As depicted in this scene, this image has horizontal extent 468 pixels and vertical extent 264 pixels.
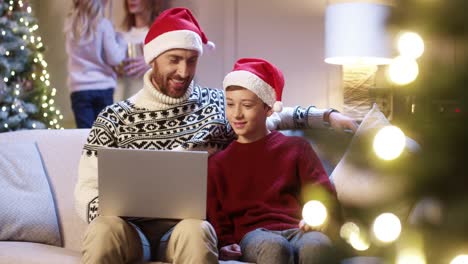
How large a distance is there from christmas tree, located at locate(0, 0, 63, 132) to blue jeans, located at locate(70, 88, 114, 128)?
0.17 metres

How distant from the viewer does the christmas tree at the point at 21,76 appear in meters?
4.40

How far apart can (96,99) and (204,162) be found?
10.7 ft

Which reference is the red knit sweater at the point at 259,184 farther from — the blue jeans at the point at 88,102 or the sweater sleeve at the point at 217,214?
the blue jeans at the point at 88,102

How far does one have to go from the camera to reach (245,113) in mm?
2139

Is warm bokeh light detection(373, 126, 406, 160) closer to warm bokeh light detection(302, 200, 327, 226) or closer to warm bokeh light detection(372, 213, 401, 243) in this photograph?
warm bokeh light detection(372, 213, 401, 243)

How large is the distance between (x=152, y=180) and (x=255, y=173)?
460mm

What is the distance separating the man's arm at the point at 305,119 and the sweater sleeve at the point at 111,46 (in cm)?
272

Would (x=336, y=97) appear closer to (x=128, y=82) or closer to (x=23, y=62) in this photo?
(x=128, y=82)

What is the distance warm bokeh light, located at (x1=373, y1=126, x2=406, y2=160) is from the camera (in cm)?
47

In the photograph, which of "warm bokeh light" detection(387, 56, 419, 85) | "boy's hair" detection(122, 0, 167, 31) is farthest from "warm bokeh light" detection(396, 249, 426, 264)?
"boy's hair" detection(122, 0, 167, 31)

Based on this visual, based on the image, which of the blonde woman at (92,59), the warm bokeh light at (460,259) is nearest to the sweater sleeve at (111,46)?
the blonde woman at (92,59)

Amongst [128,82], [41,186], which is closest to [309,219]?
[41,186]

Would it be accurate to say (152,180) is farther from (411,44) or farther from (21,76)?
(21,76)

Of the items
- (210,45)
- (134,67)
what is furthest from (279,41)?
(210,45)
